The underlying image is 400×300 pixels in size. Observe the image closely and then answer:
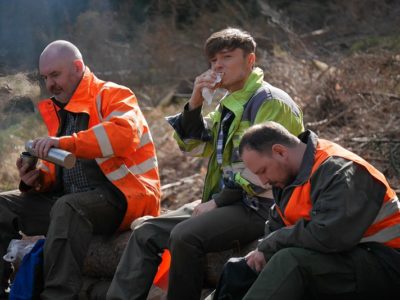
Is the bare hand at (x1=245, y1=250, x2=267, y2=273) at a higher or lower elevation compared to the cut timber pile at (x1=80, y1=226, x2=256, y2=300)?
higher

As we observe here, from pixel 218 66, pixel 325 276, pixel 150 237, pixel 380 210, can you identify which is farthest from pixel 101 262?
pixel 380 210

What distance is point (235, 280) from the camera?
14.2 feet

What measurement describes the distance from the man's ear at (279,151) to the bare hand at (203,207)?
3.11 feet

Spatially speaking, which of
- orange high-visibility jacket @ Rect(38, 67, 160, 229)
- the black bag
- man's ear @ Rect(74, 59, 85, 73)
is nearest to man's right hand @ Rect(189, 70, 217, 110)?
orange high-visibility jacket @ Rect(38, 67, 160, 229)

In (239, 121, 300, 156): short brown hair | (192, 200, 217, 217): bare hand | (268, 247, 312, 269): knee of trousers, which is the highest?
(239, 121, 300, 156): short brown hair

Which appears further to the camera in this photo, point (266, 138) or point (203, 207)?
point (203, 207)

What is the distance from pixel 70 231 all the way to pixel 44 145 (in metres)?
0.55

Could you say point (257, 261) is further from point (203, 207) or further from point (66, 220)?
point (66, 220)

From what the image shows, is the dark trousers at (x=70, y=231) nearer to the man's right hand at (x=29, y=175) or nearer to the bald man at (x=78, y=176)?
the bald man at (x=78, y=176)

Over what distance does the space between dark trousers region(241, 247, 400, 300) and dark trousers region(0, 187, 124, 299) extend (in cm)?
171

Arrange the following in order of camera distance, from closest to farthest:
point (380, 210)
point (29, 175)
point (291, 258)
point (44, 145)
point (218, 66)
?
point (291, 258) → point (380, 210) → point (218, 66) → point (44, 145) → point (29, 175)

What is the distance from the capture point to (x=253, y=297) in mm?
3969

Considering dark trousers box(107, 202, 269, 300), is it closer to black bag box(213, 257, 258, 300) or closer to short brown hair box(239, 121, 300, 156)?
black bag box(213, 257, 258, 300)

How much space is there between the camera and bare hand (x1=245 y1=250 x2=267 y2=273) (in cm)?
430
